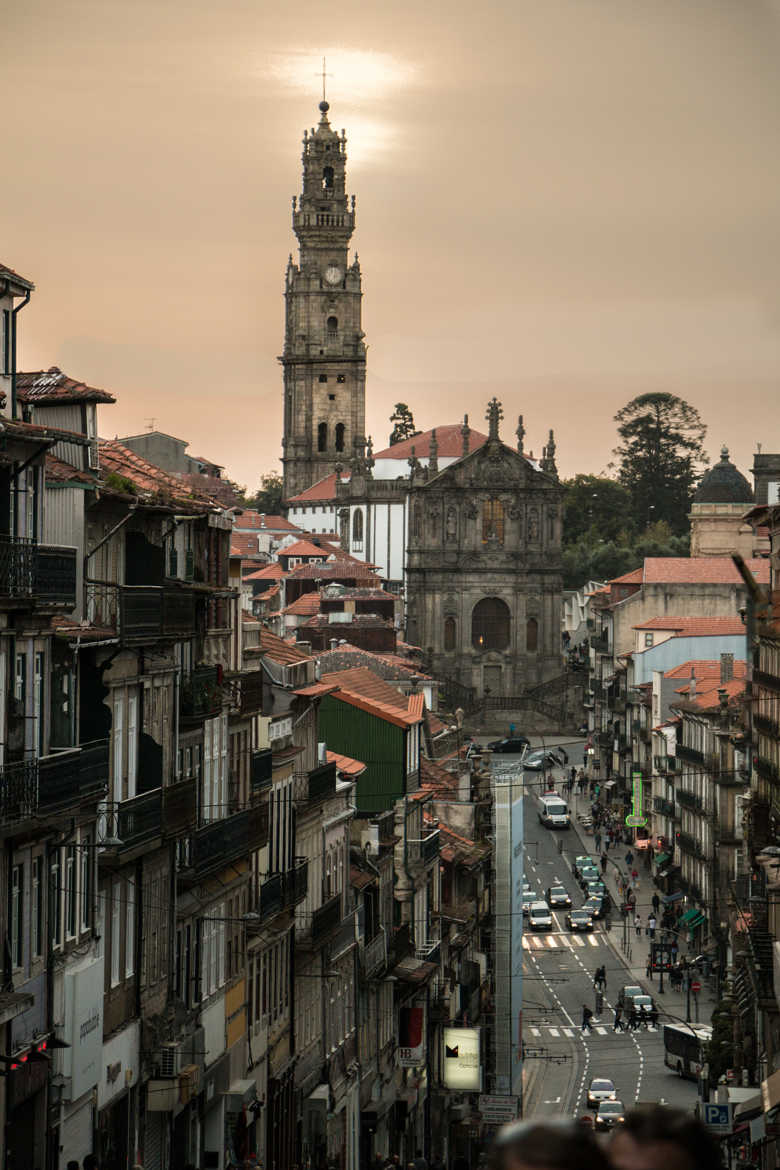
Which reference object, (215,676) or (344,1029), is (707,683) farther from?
(215,676)

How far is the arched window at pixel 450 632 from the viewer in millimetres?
158500

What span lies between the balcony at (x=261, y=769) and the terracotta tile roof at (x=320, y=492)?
138 meters

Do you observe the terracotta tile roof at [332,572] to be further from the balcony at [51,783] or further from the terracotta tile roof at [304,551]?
the balcony at [51,783]

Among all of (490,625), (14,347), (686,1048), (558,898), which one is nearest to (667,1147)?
(14,347)

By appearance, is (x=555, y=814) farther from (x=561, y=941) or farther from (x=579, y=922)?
(x=561, y=941)

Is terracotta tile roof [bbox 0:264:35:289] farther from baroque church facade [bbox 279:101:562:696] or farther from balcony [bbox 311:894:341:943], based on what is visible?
baroque church facade [bbox 279:101:562:696]

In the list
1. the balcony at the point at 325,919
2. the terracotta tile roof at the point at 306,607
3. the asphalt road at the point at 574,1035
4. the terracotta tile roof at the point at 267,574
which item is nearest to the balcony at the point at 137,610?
the balcony at the point at 325,919

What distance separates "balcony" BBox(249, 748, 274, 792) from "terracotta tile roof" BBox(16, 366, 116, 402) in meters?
9.45

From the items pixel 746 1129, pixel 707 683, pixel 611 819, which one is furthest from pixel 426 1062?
pixel 611 819

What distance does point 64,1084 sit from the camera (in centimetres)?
2147

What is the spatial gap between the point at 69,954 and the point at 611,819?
8033 cm

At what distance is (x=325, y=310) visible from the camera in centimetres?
18088

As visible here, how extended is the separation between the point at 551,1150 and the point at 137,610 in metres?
20.4

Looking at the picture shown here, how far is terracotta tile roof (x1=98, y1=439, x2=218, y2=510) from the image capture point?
26484 mm
